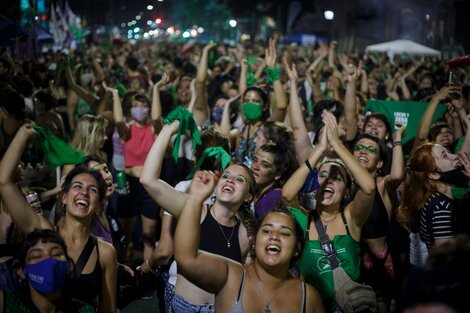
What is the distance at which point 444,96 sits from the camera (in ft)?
22.9

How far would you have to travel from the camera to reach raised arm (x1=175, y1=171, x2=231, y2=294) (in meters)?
3.31

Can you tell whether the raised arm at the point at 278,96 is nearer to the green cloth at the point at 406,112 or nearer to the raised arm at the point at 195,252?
the green cloth at the point at 406,112

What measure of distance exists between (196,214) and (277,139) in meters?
2.96

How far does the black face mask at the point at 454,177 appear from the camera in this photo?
16.7ft

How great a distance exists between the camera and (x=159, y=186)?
374cm

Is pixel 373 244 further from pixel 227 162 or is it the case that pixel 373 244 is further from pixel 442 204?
pixel 227 162

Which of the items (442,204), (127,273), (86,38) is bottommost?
(127,273)

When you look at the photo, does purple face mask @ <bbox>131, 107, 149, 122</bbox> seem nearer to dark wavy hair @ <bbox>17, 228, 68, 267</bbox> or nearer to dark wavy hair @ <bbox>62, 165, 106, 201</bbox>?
dark wavy hair @ <bbox>62, 165, 106, 201</bbox>

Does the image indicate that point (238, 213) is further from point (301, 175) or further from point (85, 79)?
point (85, 79)

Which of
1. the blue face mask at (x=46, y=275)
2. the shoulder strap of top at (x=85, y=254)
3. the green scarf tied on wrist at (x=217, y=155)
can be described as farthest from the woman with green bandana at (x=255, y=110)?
the blue face mask at (x=46, y=275)

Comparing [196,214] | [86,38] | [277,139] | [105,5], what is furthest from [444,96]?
[105,5]

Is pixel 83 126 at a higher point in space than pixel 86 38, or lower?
lower

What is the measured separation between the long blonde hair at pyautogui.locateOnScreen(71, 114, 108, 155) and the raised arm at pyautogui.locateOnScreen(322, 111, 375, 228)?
2642 mm

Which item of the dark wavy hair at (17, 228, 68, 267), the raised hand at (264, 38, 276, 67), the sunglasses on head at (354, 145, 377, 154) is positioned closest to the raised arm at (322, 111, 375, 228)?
the sunglasses on head at (354, 145, 377, 154)
